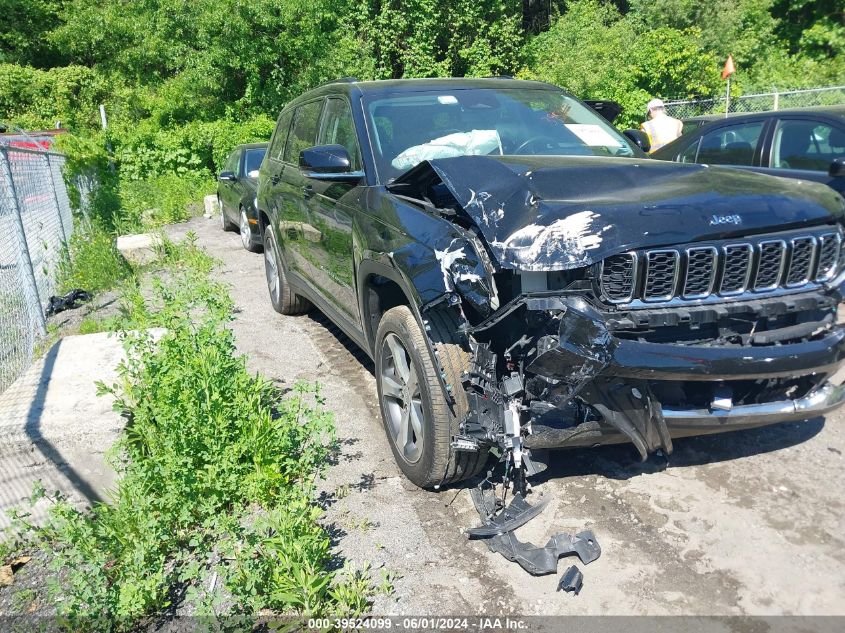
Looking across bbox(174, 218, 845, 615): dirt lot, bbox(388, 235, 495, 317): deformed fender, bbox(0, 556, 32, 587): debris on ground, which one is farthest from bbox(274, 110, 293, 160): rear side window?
bbox(0, 556, 32, 587): debris on ground

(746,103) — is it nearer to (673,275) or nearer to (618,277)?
(673,275)

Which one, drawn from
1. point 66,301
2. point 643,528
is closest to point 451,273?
point 643,528

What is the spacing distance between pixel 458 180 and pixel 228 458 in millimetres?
1759

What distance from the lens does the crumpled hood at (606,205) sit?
2.85 metres

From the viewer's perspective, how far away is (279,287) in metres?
6.89

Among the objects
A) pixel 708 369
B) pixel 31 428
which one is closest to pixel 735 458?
pixel 708 369

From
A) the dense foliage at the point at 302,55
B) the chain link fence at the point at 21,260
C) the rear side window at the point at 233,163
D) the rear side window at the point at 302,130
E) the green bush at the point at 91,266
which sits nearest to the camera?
the rear side window at the point at 302,130

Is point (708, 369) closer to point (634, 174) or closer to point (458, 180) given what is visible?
point (634, 174)

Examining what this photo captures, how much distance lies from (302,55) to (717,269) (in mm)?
19229

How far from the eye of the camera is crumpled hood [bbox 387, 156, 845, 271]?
285cm

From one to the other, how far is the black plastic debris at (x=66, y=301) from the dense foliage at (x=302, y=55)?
17.6 feet

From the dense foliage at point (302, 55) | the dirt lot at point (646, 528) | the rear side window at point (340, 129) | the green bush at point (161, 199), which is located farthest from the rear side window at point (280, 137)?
the dense foliage at point (302, 55)

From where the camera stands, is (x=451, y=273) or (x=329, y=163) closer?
(x=451, y=273)

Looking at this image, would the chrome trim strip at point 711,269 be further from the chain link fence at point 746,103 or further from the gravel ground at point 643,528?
the chain link fence at point 746,103
